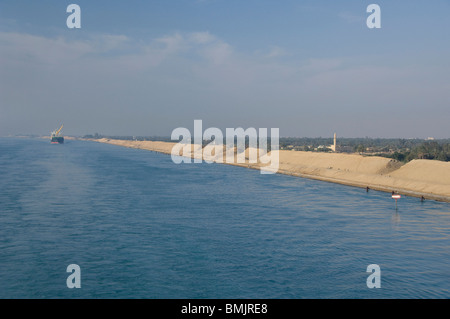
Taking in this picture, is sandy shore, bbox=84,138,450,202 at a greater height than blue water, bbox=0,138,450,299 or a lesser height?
greater

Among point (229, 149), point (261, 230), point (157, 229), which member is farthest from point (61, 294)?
point (229, 149)

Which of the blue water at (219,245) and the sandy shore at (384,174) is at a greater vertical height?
the sandy shore at (384,174)

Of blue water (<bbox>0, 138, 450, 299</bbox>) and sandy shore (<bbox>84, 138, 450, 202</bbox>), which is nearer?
blue water (<bbox>0, 138, 450, 299</bbox>)

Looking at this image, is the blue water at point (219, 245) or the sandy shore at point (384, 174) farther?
the sandy shore at point (384, 174)

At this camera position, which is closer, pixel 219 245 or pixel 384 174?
pixel 219 245
